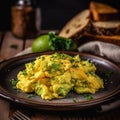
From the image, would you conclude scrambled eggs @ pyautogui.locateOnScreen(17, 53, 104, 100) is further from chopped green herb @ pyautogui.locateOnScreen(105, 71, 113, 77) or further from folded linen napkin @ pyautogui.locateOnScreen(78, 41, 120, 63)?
folded linen napkin @ pyautogui.locateOnScreen(78, 41, 120, 63)

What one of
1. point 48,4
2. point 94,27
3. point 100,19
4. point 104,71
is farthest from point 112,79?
point 48,4

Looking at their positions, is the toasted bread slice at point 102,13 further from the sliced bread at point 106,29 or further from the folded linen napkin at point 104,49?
the folded linen napkin at point 104,49

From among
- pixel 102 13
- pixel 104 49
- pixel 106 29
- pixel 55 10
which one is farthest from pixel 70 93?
pixel 55 10

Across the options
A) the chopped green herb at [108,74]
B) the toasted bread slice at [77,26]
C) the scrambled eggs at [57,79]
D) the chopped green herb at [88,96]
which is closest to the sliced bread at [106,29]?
the toasted bread slice at [77,26]

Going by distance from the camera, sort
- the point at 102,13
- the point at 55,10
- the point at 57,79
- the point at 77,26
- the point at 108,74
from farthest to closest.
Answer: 1. the point at 55,10
2. the point at 102,13
3. the point at 77,26
4. the point at 108,74
5. the point at 57,79

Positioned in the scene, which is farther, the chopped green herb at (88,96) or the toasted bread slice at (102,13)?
the toasted bread slice at (102,13)

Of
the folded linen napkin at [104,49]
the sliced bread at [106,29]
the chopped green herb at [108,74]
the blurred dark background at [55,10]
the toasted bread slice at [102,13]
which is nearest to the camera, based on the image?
the chopped green herb at [108,74]

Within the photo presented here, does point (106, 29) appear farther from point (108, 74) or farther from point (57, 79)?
point (57, 79)
